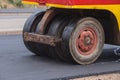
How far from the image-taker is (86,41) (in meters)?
9.71

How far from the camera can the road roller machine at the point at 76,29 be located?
9.44m

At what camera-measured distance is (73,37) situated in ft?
31.0

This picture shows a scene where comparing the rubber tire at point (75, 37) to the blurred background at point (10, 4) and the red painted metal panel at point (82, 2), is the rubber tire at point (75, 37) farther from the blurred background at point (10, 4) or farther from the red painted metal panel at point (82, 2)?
the blurred background at point (10, 4)

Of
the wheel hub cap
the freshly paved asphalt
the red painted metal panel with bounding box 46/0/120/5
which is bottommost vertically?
the freshly paved asphalt

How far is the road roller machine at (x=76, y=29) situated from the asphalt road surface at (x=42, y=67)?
25 centimetres

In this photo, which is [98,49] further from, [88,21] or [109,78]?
[109,78]

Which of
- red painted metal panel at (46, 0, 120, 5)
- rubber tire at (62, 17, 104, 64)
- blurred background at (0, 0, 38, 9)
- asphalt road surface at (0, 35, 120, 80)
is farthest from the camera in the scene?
blurred background at (0, 0, 38, 9)

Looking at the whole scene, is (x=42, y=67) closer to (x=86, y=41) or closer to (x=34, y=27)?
(x=86, y=41)

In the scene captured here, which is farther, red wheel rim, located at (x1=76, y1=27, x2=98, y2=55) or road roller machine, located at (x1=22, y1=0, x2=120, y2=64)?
red wheel rim, located at (x1=76, y1=27, x2=98, y2=55)

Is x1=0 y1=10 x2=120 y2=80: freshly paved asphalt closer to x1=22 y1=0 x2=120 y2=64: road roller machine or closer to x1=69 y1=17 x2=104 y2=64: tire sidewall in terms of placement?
x1=69 y1=17 x2=104 y2=64: tire sidewall

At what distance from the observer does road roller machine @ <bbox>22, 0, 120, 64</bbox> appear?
9438 mm

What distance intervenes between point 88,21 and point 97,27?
259 millimetres

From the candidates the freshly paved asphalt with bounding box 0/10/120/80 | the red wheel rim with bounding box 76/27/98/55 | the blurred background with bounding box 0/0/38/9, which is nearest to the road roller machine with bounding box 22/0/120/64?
the red wheel rim with bounding box 76/27/98/55

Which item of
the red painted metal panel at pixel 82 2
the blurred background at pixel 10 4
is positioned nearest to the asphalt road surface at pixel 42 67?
the red painted metal panel at pixel 82 2
